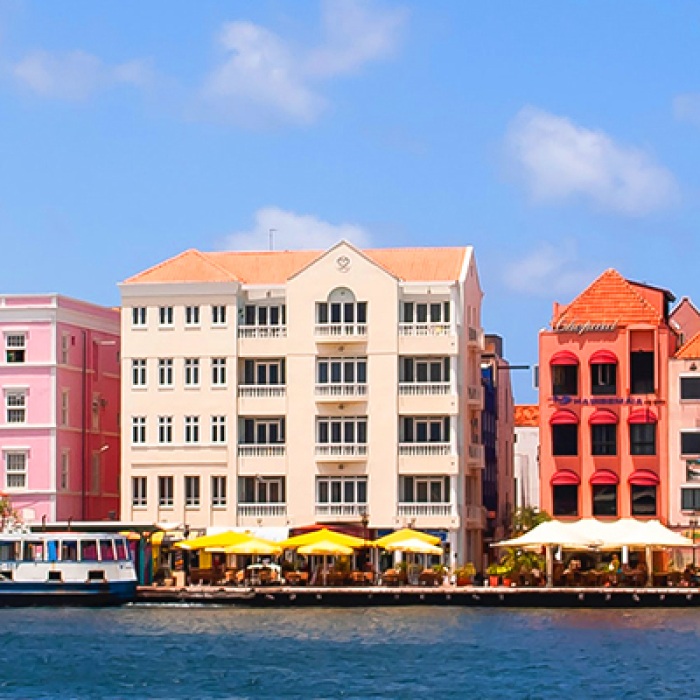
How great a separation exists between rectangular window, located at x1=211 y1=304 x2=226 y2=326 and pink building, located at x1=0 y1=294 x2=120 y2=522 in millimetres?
8579

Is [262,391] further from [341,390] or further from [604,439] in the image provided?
[604,439]

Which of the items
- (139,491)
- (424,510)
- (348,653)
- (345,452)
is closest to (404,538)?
(424,510)

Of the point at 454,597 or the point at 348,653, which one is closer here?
the point at 348,653

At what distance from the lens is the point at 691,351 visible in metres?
116

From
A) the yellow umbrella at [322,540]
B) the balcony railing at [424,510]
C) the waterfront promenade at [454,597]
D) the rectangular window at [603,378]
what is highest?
the rectangular window at [603,378]

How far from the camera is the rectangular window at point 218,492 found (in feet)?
387

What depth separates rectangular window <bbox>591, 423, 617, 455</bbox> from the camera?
116312 millimetres

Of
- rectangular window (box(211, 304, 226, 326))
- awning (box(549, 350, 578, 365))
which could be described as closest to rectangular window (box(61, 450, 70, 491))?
rectangular window (box(211, 304, 226, 326))

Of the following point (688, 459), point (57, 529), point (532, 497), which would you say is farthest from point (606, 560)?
point (532, 497)

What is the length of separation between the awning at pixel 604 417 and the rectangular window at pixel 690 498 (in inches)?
207

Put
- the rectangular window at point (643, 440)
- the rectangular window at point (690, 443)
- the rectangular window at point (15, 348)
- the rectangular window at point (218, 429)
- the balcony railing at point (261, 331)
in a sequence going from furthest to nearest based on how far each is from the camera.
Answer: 1. the rectangular window at point (15, 348)
2. the balcony railing at point (261, 331)
3. the rectangular window at point (218, 429)
4. the rectangular window at point (643, 440)
5. the rectangular window at point (690, 443)

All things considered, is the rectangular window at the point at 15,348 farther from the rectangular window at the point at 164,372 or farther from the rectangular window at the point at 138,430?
the rectangular window at the point at 164,372

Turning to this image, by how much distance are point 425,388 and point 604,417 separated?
31.5ft

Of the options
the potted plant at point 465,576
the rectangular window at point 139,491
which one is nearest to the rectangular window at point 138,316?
the rectangular window at point 139,491
